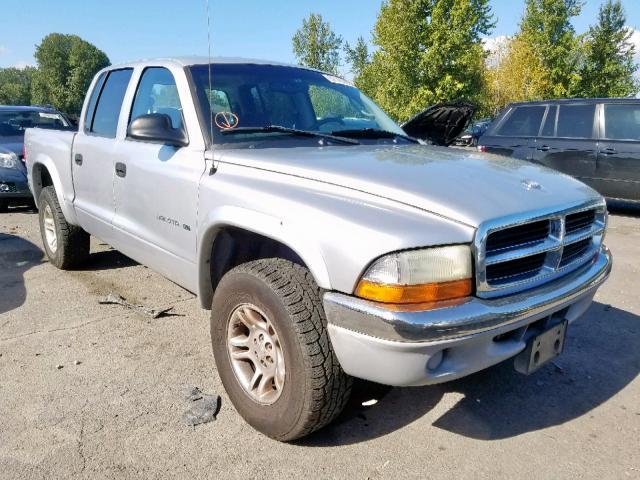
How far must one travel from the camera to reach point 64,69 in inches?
3295

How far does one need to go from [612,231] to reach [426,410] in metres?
5.88

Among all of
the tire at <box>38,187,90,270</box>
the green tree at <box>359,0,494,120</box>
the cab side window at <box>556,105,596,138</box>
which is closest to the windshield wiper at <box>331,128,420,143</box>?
the tire at <box>38,187,90,270</box>

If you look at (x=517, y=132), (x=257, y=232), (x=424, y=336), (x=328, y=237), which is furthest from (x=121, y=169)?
(x=517, y=132)

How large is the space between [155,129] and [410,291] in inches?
68.0

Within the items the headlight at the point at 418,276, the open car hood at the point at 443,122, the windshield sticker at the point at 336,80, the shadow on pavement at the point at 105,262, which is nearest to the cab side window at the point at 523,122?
the open car hood at the point at 443,122

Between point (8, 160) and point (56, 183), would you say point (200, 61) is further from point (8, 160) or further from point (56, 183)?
point (8, 160)

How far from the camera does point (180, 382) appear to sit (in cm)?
298

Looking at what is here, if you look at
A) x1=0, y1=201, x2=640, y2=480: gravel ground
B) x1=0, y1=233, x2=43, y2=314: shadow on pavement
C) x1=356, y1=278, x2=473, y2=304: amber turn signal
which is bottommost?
x1=0, y1=233, x2=43, y2=314: shadow on pavement

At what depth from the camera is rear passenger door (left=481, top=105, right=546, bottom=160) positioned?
8.71m

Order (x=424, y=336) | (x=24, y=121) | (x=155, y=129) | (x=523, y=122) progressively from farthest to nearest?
1. (x=24, y=121)
2. (x=523, y=122)
3. (x=155, y=129)
4. (x=424, y=336)

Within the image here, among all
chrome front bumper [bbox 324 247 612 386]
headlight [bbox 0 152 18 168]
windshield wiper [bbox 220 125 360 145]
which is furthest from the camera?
headlight [bbox 0 152 18 168]

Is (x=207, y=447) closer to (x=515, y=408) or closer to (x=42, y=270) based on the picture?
(x=515, y=408)

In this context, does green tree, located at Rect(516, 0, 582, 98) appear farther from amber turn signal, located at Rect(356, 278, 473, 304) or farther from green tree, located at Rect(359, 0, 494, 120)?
amber turn signal, located at Rect(356, 278, 473, 304)

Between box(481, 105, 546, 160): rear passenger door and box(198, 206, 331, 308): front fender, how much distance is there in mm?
7155
